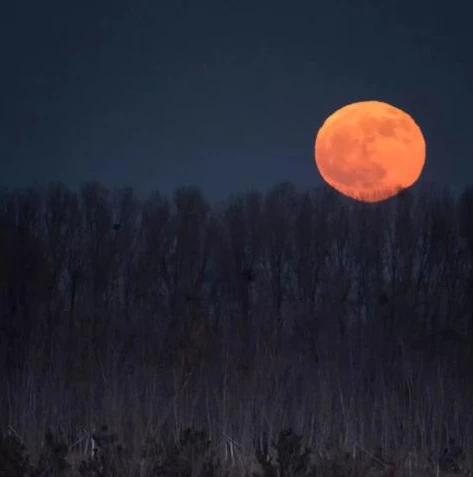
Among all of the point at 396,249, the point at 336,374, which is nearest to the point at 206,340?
the point at 336,374

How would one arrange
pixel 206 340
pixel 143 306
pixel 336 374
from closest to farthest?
pixel 336 374
pixel 206 340
pixel 143 306

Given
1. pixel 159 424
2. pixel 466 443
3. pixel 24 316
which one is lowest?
pixel 466 443

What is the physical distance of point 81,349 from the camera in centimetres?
742

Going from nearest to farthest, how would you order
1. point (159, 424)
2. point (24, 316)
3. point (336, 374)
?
point (159, 424)
point (336, 374)
point (24, 316)

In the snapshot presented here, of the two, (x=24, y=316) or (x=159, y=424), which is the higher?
(x=24, y=316)

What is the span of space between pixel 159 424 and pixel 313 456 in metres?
1.20

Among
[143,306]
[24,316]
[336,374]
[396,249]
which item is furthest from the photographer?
[396,249]

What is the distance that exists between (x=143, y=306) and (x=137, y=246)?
1888cm

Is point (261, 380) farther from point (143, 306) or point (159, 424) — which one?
point (143, 306)

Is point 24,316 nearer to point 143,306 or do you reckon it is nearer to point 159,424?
point 143,306

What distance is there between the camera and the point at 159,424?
6.06 metres

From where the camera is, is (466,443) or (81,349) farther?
(81,349)

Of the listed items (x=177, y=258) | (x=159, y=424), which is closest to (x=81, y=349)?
(x=159, y=424)

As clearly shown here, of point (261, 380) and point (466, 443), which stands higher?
point (261, 380)
